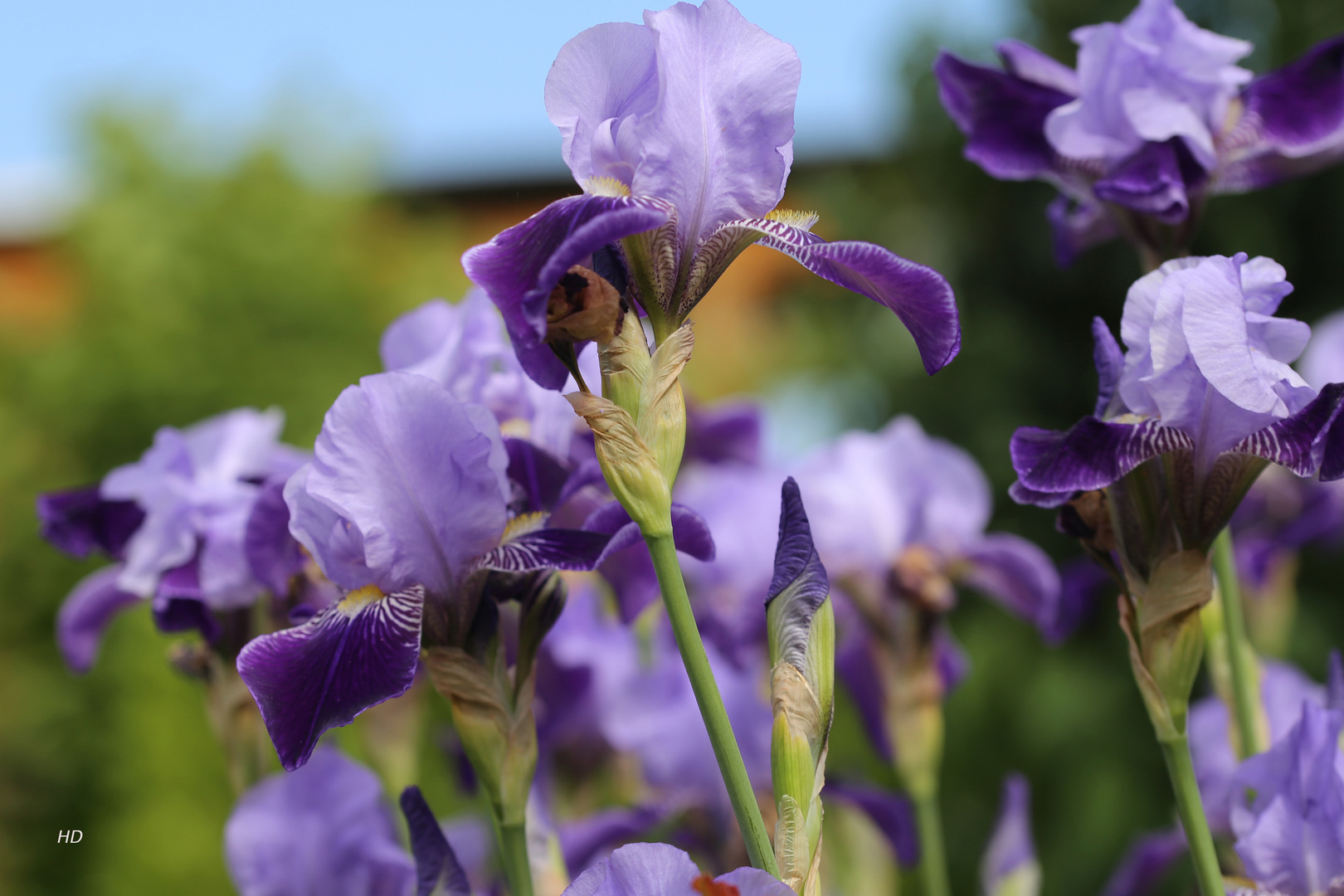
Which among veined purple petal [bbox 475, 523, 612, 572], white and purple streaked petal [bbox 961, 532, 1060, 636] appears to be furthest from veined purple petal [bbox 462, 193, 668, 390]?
white and purple streaked petal [bbox 961, 532, 1060, 636]

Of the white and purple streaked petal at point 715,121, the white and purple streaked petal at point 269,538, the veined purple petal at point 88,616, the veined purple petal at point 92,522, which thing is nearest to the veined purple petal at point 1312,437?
the white and purple streaked petal at point 715,121

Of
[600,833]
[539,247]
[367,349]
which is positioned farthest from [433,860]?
[367,349]

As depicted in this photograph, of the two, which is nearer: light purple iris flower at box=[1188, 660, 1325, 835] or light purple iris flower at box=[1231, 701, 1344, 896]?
light purple iris flower at box=[1231, 701, 1344, 896]

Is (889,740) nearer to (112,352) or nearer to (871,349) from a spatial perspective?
(871,349)

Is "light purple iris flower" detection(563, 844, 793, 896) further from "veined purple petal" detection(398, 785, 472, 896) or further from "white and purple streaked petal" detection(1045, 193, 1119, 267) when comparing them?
"white and purple streaked petal" detection(1045, 193, 1119, 267)

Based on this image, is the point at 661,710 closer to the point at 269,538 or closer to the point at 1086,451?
the point at 269,538

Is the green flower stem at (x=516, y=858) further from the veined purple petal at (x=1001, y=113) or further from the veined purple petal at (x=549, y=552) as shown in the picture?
the veined purple petal at (x=1001, y=113)
